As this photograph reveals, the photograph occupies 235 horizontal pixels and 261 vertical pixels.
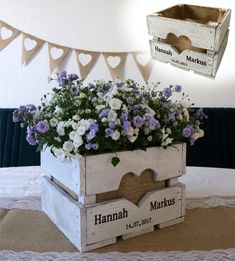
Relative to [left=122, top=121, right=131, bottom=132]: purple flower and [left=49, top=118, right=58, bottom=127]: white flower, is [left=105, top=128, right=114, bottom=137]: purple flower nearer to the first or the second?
[left=122, top=121, right=131, bottom=132]: purple flower

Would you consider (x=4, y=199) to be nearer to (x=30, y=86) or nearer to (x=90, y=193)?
(x=90, y=193)

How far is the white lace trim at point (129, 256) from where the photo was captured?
92 centimetres

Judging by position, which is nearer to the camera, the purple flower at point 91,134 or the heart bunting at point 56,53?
the purple flower at point 91,134

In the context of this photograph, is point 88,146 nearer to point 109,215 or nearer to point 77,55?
point 109,215

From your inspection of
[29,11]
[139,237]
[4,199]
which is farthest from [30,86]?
[139,237]

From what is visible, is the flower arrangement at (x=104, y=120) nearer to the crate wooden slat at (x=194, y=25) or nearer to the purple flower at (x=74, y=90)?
the purple flower at (x=74, y=90)

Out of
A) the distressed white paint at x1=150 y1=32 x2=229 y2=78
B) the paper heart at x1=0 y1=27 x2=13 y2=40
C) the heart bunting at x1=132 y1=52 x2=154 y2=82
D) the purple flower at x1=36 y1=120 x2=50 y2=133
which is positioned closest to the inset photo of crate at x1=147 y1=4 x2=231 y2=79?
the distressed white paint at x1=150 y1=32 x2=229 y2=78

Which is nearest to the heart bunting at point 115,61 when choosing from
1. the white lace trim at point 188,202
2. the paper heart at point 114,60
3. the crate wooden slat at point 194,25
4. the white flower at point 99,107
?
the paper heart at point 114,60

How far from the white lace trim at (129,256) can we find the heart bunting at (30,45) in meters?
1.76

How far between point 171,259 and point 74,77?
1.70 feet

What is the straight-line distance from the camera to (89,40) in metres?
2.52

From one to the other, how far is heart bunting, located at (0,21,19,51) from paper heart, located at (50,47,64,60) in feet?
0.81

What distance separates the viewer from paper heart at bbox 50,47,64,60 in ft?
8.21

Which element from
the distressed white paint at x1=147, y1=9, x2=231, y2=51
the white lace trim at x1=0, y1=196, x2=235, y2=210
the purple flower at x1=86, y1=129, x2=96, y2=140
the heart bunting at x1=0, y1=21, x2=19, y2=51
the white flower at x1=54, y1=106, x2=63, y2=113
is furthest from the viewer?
the heart bunting at x1=0, y1=21, x2=19, y2=51
